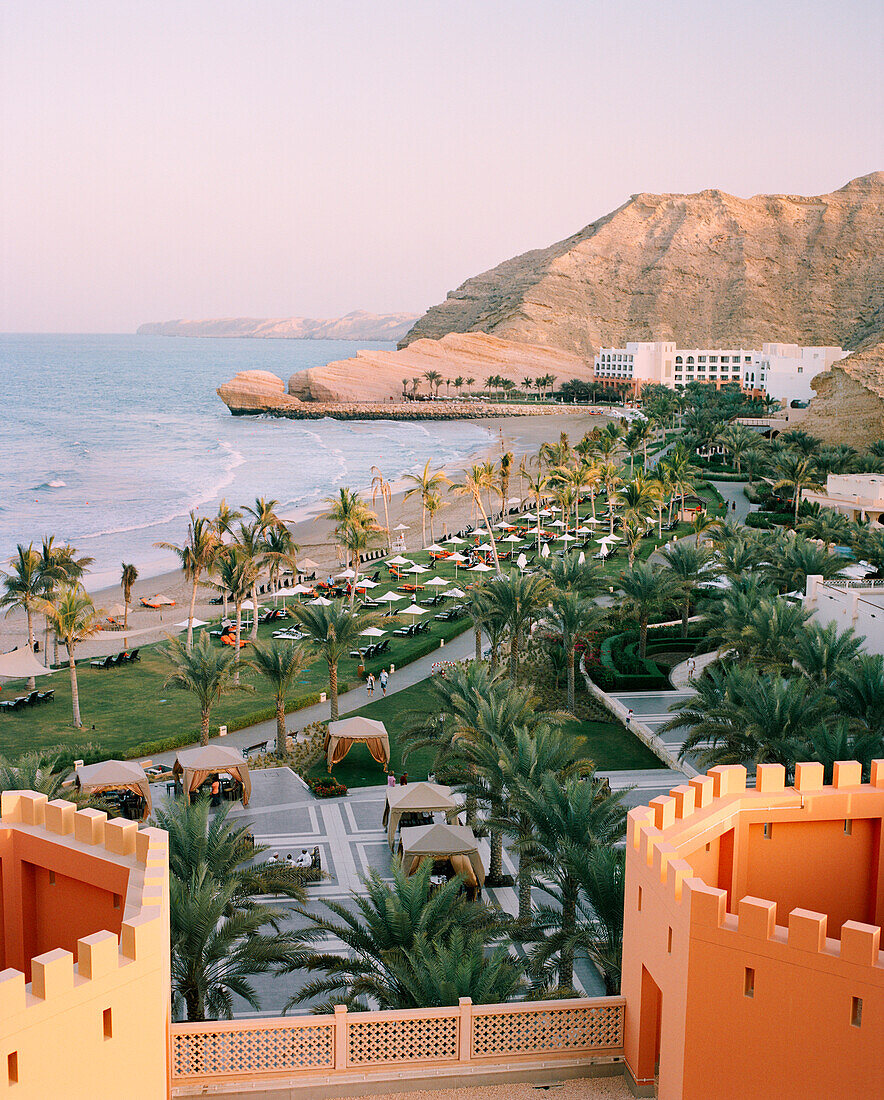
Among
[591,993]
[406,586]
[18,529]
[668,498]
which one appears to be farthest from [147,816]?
[18,529]

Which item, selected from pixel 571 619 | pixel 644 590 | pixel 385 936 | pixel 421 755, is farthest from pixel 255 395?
pixel 385 936

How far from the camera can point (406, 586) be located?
42406 mm

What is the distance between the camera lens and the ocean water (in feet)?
209

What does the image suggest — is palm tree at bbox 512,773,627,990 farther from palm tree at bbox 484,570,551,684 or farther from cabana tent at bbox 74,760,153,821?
palm tree at bbox 484,570,551,684

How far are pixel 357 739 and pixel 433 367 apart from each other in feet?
465

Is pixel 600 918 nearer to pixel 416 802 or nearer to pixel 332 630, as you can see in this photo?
pixel 416 802

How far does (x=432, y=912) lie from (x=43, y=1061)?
20.7ft

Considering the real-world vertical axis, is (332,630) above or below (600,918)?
above

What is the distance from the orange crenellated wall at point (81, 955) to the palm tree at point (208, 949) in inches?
101

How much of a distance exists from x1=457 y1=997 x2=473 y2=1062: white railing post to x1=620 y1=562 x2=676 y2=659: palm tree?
21504 millimetres

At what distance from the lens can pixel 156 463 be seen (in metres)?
Answer: 94.9

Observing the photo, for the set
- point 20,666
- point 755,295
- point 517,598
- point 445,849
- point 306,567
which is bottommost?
point 445,849

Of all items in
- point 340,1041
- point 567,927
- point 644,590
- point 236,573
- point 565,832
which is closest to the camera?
point 340,1041

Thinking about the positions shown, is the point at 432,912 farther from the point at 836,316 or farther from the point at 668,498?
the point at 836,316
